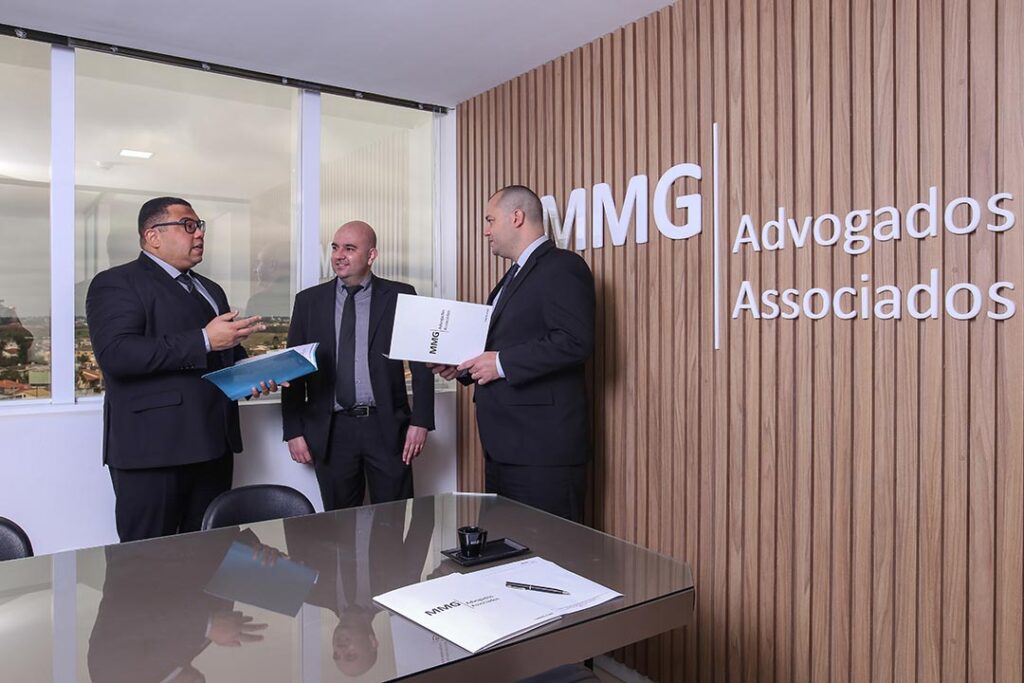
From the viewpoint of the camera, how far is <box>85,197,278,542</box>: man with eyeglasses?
3.12 meters

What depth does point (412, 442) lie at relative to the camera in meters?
3.93

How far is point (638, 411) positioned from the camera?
3439 millimetres

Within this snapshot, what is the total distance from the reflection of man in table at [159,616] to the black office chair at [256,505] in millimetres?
549

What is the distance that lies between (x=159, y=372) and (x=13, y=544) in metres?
1.15

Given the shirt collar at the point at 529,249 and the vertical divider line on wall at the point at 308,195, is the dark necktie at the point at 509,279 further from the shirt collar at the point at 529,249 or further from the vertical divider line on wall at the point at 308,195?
the vertical divider line on wall at the point at 308,195

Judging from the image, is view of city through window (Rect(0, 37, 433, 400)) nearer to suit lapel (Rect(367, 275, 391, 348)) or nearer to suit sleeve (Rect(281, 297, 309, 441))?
suit sleeve (Rect(281, 297, 309, 441))

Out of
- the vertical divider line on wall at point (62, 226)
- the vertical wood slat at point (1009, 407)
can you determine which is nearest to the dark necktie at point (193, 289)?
the vertical divider line on wall at point (62, 226)

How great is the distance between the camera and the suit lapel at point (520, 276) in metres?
3.36

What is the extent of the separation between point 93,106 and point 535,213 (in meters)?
2.42

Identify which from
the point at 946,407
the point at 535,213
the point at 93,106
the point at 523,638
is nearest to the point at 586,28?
the point at 535,213

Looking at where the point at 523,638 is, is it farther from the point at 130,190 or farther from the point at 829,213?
the point at 130,190

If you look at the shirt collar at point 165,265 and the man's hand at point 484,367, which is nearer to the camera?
the man's hand at point 484,367

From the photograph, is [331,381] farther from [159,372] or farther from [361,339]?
[159,372]

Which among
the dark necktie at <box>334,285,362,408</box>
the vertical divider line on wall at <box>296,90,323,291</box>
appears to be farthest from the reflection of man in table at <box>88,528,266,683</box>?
the vertical divider line on wall at <box>296,90,323,291</box>
